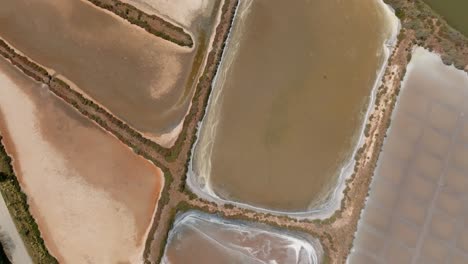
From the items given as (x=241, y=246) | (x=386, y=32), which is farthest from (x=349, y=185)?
(x=386, y=32)

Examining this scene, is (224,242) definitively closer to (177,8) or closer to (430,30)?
(177,8)

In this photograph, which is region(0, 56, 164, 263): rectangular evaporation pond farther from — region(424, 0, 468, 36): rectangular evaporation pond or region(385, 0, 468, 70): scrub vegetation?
region(424, 0, 468, 36): rectangular evaporation pond

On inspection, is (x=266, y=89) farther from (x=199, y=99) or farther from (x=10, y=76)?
(x=10, y=76)

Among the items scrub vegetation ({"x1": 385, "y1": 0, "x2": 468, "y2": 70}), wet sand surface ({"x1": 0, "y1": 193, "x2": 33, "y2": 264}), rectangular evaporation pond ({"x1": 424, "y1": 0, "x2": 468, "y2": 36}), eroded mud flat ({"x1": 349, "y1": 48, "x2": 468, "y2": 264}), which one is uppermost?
rectangular evaporation pond ({"x1": 424, "y1": 0, "x2": 468, "y2": 36})

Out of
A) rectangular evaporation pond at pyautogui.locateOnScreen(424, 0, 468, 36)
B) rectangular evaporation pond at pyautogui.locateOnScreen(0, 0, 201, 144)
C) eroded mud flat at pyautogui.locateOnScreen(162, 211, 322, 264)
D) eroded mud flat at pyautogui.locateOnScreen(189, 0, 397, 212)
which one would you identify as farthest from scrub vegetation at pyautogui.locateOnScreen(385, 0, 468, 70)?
eroded mud flat at pyautogui.locateOnScreen(162, 211, 322, 264)

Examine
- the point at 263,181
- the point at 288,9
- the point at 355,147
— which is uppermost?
the point at 288,9

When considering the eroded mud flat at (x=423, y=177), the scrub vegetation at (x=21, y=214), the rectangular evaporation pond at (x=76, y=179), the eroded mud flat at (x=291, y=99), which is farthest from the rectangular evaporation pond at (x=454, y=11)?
the scrub vegetation at (x=21, y=214)

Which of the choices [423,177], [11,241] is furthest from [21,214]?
[423,177]
